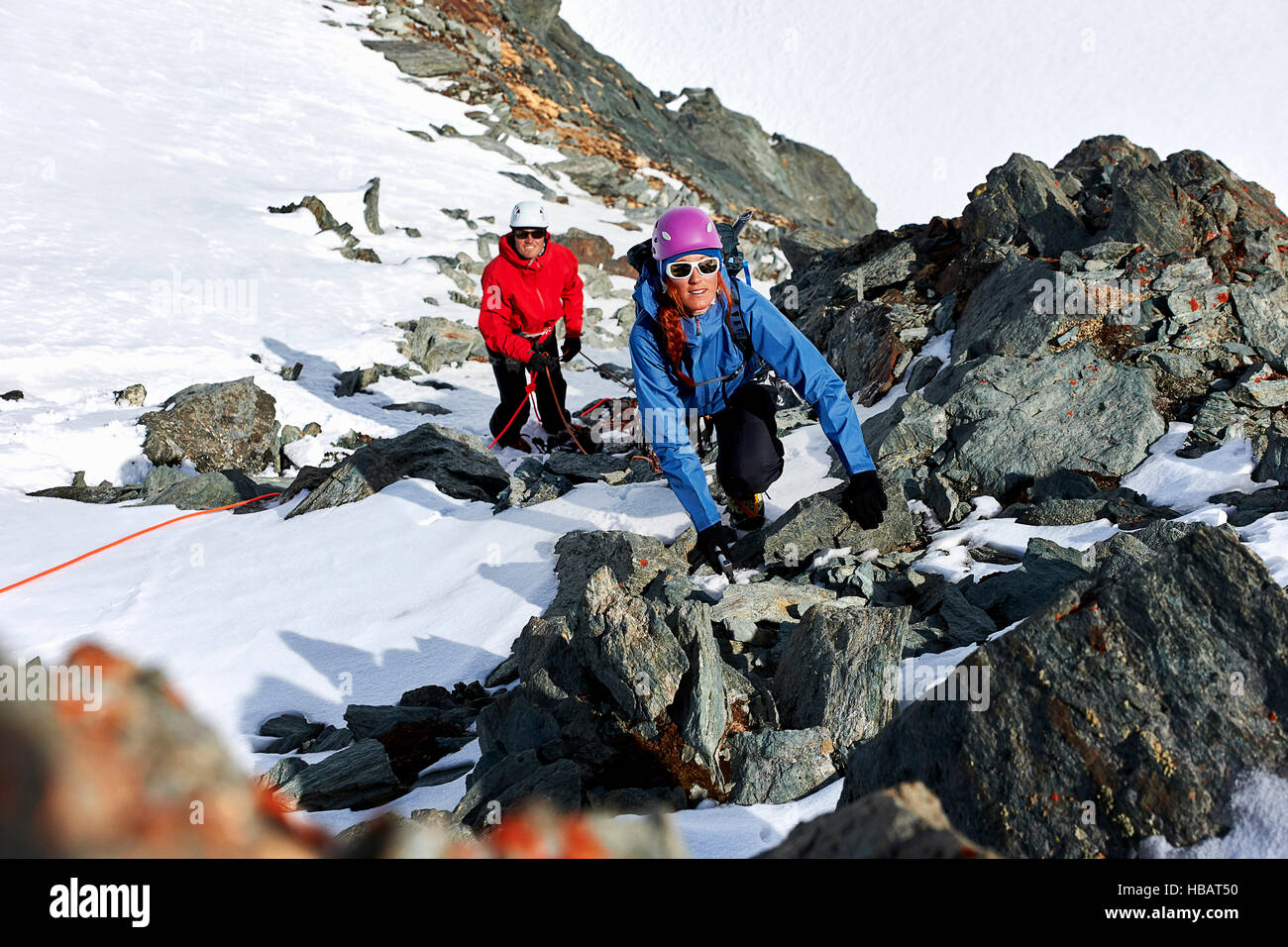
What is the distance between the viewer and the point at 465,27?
33.7 metres

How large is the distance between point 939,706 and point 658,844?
4.70 feet

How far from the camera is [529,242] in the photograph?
29.6 feet

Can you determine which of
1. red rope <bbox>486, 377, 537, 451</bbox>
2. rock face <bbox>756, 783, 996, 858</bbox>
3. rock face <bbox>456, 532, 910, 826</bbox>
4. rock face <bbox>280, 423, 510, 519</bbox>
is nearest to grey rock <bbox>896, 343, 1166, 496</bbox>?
rock face <bbox>456, 532, 910, 826</bbox>

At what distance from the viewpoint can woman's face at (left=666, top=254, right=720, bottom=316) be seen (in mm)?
4941

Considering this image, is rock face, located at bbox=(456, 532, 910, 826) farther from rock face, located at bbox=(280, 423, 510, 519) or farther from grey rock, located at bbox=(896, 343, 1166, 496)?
rock face, located at bbox=(280, 423, 510, 519)

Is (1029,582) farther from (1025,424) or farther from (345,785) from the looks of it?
(345,785)

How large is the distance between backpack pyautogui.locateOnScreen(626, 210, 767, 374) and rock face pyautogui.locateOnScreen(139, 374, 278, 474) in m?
6.60

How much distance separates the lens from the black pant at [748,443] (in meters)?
5.95

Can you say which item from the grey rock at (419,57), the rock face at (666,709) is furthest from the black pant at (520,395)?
the grey rock at (419,57)

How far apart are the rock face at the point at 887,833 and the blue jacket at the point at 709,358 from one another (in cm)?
375

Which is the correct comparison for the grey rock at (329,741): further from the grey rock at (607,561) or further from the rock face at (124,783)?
the rock face at (124,783)

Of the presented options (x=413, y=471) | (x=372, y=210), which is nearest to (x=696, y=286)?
(x=413, y=471)

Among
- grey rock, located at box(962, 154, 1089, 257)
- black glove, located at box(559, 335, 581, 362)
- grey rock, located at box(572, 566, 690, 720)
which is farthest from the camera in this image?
black glove, located at box(559, 335, 581, 362)

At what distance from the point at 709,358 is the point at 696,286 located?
0.71 m
